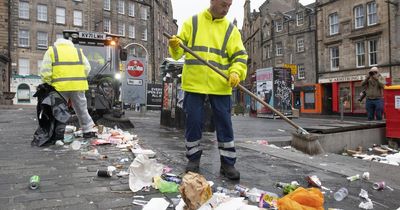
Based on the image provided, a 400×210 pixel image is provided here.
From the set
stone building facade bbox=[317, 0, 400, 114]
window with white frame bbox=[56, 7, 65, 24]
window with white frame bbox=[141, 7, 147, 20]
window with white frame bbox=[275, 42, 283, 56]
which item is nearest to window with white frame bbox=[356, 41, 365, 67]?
stone building facade bbox=[317, 0, 400, 114]

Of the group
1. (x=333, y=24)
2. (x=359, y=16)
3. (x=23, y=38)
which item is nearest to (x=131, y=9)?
(x=23, y=38)

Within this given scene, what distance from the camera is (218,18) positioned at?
367cm

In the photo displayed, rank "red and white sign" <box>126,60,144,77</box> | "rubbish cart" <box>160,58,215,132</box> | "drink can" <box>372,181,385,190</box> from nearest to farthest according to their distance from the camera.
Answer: "drink can" <box>372,181,385,190</box> < "rubbish cart" <box>160,58,215,132</box> < "red and white sign" <box>126,60,144,77</box>

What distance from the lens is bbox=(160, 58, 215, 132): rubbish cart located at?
803cm

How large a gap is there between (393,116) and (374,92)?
190 cm

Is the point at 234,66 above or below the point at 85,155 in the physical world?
above

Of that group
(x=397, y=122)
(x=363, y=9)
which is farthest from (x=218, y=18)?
(x=363, y=9)

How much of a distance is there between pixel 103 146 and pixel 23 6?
42895mm

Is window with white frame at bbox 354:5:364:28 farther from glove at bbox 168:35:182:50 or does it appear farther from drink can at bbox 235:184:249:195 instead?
drink can at bbox 235:184:249:195

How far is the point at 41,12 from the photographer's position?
42594mm

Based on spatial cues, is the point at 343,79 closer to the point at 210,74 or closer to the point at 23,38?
the point at 210,74

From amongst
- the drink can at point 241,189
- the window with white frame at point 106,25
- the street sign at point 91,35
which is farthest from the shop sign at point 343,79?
the window with white frame at point 106,25

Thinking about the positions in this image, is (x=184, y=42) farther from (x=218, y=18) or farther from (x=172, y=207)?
(x=172, y=207)

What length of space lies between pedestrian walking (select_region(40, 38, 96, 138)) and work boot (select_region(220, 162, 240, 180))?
132 inches
